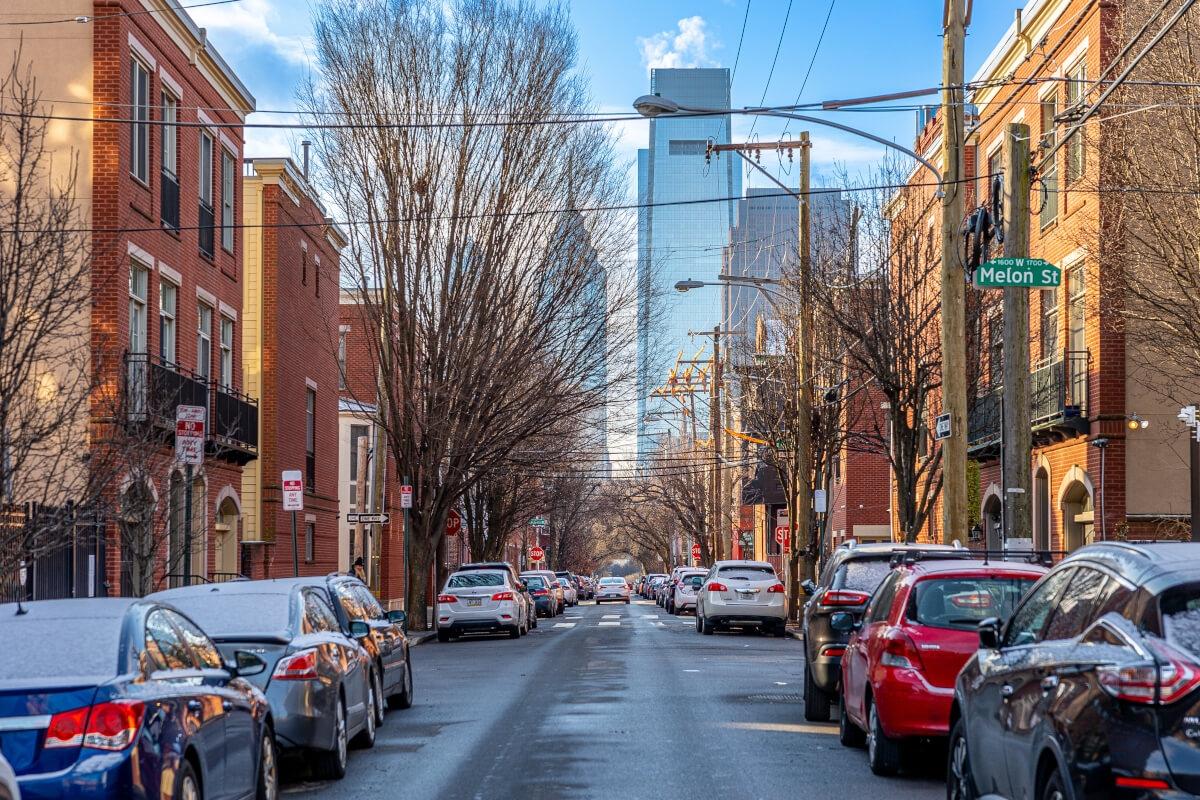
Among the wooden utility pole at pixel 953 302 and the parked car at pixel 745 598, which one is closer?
the wooden utility pole at pixel 953 302

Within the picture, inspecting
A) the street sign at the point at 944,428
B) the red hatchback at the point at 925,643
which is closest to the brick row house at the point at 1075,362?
the street sign at the point at 944,428

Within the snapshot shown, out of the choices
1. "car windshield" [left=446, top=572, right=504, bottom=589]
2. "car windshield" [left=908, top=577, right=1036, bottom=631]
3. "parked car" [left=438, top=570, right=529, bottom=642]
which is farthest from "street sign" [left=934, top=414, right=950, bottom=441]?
"car windshield" [left=446, top=572, right=504, bottom=589]

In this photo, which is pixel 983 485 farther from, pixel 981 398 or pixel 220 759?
pixel 220 759

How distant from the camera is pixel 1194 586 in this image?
607 cm

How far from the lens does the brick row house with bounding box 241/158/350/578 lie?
123ft

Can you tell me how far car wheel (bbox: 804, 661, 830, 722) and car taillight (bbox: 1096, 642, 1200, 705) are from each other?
9219mm

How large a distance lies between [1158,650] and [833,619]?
7.21 metres

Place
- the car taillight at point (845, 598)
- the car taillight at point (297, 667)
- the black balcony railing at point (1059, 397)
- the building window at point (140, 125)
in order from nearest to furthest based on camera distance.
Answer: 1. the car taillight at point (297, 667)
2. the car taillight at point (845, 598)
3. the building window at point (140, 125)
4. the black balcony railing at point (1059, 397)

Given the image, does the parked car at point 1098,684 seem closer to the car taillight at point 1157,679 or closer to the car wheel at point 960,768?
the car taillight at point 1157,679

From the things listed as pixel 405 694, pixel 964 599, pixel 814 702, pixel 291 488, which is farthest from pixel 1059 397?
pixel 964 599

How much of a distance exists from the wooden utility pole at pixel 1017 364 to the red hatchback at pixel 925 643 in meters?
5.23

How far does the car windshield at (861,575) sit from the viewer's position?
1557 cm

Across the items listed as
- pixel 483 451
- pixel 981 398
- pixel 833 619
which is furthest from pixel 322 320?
pixel 833 619

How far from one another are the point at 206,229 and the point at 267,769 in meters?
22.9
